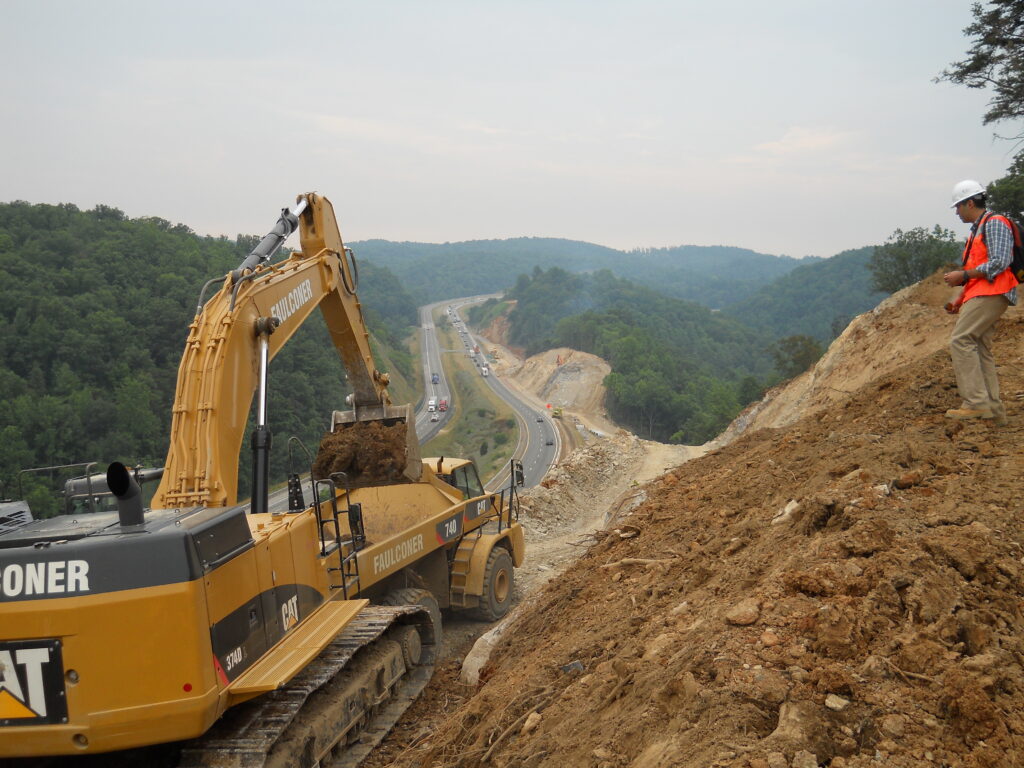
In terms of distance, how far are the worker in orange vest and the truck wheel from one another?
6.15 metres

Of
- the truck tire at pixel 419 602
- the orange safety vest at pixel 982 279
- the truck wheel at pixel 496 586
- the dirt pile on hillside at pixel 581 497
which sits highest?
the orange safety vest at pixel 982 279

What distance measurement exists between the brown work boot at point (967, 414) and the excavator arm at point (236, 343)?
607 cm

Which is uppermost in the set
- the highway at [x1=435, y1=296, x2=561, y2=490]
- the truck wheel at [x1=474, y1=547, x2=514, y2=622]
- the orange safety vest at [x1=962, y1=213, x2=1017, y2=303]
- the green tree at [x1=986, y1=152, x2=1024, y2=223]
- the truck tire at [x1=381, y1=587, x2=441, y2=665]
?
the green tree at [x1=986, y1=152, x2=1024, y2=223]

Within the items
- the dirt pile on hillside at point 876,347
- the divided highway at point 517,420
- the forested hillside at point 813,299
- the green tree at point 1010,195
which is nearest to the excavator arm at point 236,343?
the dirt pile on hillside at point 876,347

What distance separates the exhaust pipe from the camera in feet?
15.8

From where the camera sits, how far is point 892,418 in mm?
7867

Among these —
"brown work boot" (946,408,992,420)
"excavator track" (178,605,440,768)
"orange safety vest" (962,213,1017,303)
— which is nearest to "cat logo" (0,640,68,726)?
"excavator track" (178,605,440,768)

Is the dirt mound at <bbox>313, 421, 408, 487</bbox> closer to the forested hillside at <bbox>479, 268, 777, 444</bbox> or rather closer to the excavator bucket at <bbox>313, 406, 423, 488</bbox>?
the excavator bucket at <bbox>313, 406, 423, 488</bbox>

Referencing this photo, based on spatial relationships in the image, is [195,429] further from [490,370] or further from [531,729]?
[490,370]

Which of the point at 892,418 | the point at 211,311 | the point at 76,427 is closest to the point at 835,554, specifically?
the point at 892,418

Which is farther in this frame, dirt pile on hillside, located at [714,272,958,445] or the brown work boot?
dirt pile on hillside, located at [714,272,958,445]

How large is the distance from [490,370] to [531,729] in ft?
316

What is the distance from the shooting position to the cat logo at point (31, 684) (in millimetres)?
4539

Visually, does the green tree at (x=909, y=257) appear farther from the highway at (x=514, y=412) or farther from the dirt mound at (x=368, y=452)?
the dirt mound at (x=368, y=452)
